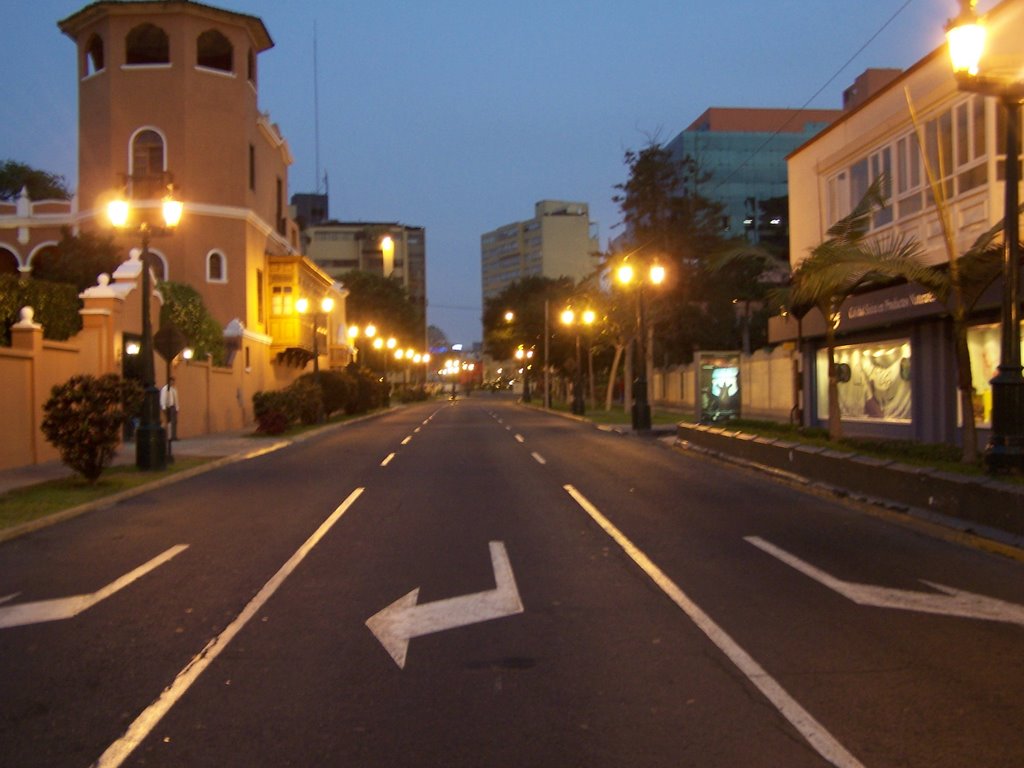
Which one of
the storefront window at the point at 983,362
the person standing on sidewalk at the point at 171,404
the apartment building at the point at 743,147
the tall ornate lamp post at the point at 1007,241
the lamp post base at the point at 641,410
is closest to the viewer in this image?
the tall ornate lamp post at the point at 1007,241

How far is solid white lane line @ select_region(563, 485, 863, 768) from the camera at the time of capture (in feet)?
16.3

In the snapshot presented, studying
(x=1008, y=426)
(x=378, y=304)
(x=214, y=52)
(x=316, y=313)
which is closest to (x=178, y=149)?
(x=214, y=52)

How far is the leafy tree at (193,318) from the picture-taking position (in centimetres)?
3547

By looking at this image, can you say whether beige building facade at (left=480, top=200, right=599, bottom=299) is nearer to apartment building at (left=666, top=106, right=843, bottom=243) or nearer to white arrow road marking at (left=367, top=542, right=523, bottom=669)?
apartment building at (left=666, top=106, right=843, bottom=243)

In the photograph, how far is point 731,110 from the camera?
9112 cm

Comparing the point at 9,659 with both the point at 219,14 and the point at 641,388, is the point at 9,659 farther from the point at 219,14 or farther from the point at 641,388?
the point at 219,14

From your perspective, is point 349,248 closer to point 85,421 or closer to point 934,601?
point 85,421

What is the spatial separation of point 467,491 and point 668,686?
421 inches

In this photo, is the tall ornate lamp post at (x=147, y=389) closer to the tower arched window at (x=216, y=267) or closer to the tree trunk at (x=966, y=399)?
the tree trunk at (x=966, y=399)

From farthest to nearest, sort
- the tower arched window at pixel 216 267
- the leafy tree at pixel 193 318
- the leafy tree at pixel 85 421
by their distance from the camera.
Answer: the tower arched window at pixel 216 267 < the leafy tree at pixel 193 318 < the leafy tree at pixel 85 421

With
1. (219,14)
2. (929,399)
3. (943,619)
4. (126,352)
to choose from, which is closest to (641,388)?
(929,399)

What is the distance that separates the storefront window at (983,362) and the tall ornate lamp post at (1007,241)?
30.9 feet

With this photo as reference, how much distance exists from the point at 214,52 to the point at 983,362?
33444 mm

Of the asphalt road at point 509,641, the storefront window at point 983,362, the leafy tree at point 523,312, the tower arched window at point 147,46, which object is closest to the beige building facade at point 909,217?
the storefront window at point 983,362
